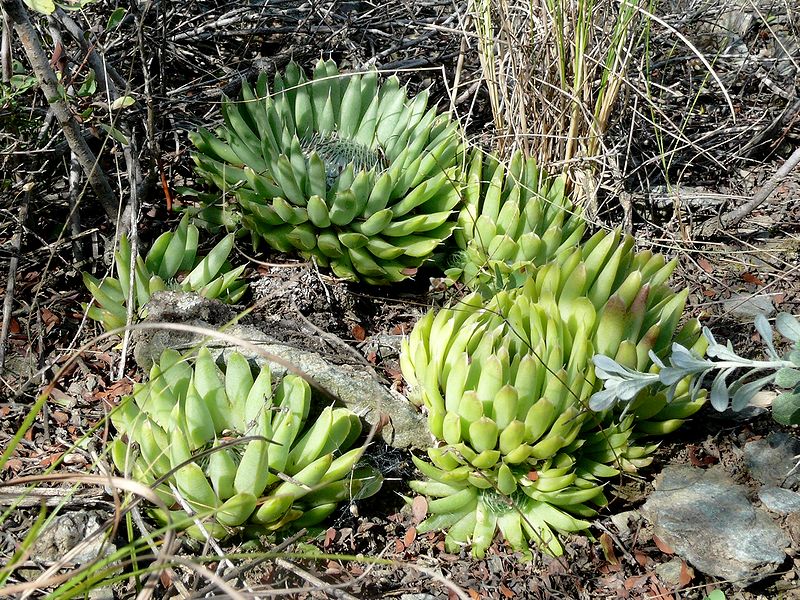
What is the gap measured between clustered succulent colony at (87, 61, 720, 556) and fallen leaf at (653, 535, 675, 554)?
191mm

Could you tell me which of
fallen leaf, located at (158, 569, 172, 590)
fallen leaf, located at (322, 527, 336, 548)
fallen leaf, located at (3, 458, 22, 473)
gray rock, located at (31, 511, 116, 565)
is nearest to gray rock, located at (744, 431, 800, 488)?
fallen leaf, located at (322, 527, 336, 548)

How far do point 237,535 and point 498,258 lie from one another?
1311 millimetres

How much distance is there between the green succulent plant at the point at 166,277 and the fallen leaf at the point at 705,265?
6.01 ft

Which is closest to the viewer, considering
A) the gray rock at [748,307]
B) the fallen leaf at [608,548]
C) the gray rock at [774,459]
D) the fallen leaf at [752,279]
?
the fallen leaf at [608,548]

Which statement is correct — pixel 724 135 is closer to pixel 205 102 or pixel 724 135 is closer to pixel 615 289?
pixel 615 289

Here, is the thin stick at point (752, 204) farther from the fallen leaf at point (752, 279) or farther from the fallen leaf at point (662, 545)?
the fallen leaf at point (662, 545)

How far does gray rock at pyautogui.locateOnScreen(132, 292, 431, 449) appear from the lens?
2.43 meters

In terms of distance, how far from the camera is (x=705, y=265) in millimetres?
3258

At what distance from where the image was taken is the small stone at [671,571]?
7.20ft

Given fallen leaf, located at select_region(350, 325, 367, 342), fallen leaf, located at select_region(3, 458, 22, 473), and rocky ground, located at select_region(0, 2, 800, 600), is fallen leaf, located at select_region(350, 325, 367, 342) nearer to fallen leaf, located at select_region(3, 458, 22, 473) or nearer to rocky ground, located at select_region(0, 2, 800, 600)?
rocky ground, located at select_region(0, 2, 800, 600)

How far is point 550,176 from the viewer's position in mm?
3145

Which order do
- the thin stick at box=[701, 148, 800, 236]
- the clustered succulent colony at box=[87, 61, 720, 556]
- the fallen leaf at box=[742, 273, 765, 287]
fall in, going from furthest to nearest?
the thin stick at box=[701, 148, 800, 236] < the fallen leaf at box=[742, 273, 765, 287] < the clustered succulent colony at box=[87, 61, 720, 556]

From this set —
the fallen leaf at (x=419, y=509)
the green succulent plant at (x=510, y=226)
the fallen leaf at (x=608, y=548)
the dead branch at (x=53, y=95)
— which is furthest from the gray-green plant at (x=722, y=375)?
the dead branch at (x=53, y=95)

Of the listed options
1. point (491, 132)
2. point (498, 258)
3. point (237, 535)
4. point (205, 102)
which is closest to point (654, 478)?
point (498, 258)
